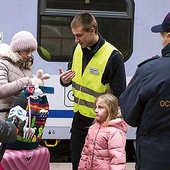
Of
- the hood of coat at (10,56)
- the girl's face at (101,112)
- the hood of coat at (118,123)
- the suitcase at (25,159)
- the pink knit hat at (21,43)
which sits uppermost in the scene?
the pink knit hat at (21,43)

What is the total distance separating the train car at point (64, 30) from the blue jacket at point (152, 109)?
3.28 meters

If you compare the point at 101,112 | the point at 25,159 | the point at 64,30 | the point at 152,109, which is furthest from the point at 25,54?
the point at 64,30

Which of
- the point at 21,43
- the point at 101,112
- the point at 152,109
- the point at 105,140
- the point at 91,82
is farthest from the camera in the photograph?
the point at 91,82

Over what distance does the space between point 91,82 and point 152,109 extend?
1403mm

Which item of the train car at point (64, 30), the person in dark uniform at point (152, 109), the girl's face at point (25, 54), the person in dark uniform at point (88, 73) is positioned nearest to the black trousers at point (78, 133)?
the person in dark uniform at point (88, 73)

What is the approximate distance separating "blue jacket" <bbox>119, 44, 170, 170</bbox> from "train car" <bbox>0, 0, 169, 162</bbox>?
3278 mm

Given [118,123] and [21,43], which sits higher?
[21,43]

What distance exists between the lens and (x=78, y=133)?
4.68 m

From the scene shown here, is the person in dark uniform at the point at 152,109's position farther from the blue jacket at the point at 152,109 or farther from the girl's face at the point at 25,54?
the girl's face at the point at 25,54

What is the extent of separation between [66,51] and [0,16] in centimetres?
92

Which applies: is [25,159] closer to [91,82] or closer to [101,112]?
[101,112]

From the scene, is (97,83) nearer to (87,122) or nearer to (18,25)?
(87,122)

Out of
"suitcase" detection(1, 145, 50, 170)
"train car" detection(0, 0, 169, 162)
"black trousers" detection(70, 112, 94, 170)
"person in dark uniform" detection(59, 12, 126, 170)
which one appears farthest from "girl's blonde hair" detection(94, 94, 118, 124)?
"train car" detection(0, 0, 169, 162)

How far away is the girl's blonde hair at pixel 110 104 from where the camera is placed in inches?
169
